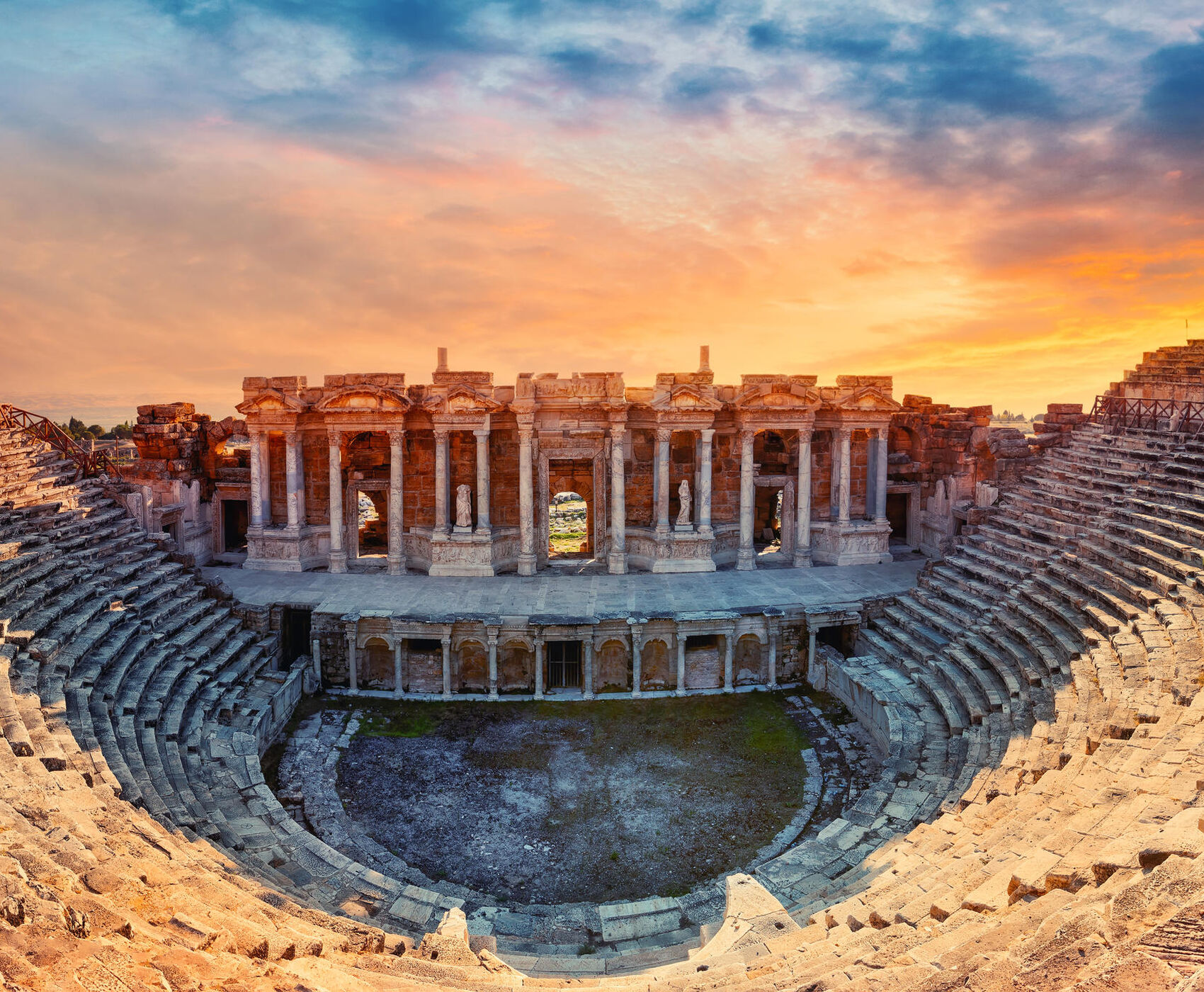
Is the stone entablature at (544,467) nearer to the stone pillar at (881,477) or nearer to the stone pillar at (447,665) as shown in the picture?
the stone pillar at (881,477)

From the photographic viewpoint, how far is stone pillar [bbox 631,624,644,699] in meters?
20.1

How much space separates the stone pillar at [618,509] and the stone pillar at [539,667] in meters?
5.04

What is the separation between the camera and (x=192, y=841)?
35.9 feet

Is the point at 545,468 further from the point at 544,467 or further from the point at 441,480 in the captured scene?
the point at 441,480

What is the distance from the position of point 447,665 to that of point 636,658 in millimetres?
4619

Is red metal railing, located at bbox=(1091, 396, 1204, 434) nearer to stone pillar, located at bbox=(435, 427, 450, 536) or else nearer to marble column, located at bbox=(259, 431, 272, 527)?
stone pillar, located at bbox=(435, 427, 450, 536)

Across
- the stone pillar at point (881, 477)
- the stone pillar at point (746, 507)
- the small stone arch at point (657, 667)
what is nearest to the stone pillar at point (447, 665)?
the small stone arch at point (657, 667)

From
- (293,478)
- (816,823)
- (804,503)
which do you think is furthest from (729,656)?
(293,478)

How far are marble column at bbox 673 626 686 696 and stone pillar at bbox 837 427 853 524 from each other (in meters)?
8.21

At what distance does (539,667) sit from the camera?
2017 cm

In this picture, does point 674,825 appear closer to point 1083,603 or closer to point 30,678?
point 1083,603

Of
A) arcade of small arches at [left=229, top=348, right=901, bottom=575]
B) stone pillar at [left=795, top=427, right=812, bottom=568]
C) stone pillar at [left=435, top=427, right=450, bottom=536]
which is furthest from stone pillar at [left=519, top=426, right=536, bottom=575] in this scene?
stone pillar at [left=795, top=427, right=812, bottom=568]

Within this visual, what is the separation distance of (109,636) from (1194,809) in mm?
17632

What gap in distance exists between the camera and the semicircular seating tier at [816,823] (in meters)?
6.96
